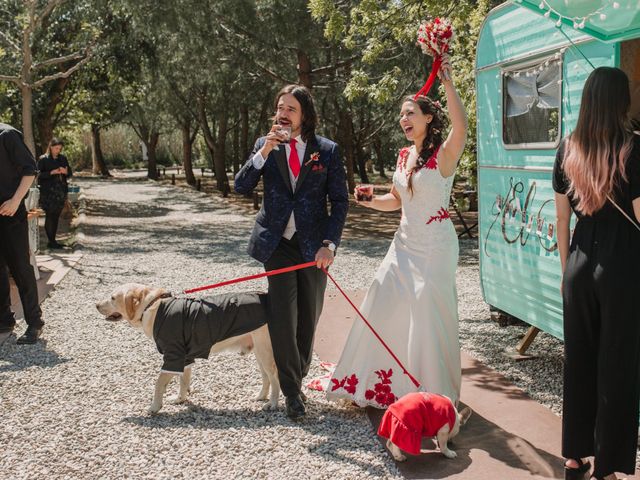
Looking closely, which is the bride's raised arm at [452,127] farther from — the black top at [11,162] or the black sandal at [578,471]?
the black top at [11,162]

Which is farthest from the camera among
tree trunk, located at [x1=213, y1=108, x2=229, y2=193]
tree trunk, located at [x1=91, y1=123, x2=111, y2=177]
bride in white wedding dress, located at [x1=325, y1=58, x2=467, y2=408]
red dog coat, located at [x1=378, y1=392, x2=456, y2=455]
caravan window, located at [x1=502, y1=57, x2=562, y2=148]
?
tree trunk, located at [x1=91, y1=123, x2=111, y2=177]

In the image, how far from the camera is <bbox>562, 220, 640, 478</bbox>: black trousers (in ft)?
10.3

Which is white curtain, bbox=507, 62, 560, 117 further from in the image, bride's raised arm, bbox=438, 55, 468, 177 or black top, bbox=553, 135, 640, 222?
black top, bbox=553, 135, 640, 222

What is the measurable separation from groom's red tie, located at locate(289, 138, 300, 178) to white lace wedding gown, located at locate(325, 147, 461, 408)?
65 centimetres

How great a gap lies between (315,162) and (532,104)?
2.11m

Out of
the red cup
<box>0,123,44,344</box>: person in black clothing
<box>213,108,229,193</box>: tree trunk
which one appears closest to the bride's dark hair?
the red cup

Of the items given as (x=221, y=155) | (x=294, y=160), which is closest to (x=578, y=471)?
(x=294, y=160)

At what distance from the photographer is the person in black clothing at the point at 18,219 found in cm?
622

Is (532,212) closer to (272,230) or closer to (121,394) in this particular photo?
(272,230)

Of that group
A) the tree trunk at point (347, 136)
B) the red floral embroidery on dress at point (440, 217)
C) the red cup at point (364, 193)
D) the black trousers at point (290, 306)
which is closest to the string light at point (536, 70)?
the red floral embroidery on dress at point (440, 217)

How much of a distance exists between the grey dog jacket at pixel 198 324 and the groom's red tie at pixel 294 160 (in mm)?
858

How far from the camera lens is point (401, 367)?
4.36 meters

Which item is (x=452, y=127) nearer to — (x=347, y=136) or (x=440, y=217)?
(x=440, y=217)

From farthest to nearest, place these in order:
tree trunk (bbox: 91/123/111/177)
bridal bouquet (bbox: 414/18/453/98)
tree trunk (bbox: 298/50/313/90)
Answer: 1. tree trunk (bbox: 91/123/111/177)
2. tree trunk (bbox: 298/50/313/90)
3. bridal bouquet (bbox: 414/18/453/98)
